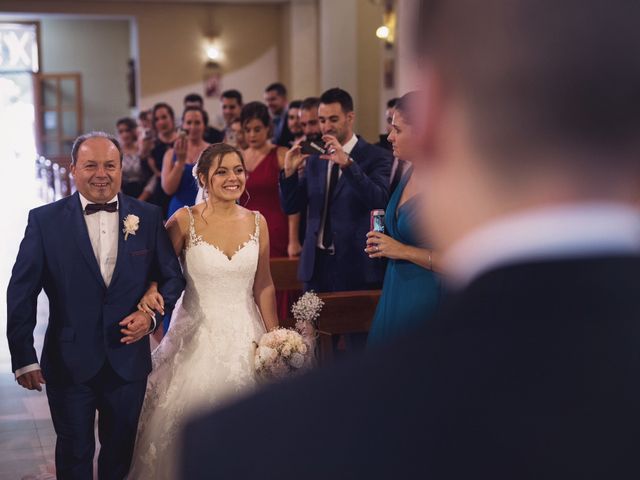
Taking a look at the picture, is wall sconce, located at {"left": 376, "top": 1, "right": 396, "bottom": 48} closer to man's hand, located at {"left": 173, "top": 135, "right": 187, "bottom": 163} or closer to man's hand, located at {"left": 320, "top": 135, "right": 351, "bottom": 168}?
man's hand, located at {"left": 173, "top": 135, "right": 187, "bottom": 163}

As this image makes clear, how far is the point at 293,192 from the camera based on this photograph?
5.69 m

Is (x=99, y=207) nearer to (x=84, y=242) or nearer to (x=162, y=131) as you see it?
(x=84, y=242)

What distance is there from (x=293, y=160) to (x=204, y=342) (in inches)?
61.1

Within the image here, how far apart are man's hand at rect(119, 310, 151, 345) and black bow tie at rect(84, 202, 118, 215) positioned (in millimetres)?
456

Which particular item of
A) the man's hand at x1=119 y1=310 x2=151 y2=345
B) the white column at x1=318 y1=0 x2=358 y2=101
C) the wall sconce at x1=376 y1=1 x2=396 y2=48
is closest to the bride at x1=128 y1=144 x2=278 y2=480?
the man's hand at x1=119 y1=310 x2=151 y2=345

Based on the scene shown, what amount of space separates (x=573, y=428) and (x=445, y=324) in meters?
0.12

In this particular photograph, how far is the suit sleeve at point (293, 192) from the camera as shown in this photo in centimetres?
566

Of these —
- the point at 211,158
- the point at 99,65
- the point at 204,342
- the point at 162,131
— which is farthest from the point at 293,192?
the point at 99,65

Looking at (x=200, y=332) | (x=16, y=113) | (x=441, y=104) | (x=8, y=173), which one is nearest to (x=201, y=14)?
(x=8, y=173)

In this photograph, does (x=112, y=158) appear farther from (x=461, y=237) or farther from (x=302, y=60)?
(x=302, y=60)

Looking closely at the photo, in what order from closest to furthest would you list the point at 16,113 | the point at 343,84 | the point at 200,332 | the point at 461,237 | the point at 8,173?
the point at 461,237
the point at 200,332
the point at 343,84
the point at 8,173
the point at 16,113

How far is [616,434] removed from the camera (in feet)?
2.13

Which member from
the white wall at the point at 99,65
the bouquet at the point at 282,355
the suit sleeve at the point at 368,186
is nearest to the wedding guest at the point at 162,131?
the suit sleeve at the point at 368,186

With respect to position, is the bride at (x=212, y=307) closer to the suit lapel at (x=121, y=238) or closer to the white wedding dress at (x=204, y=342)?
the white wedding dress at (x=204, y=342)
